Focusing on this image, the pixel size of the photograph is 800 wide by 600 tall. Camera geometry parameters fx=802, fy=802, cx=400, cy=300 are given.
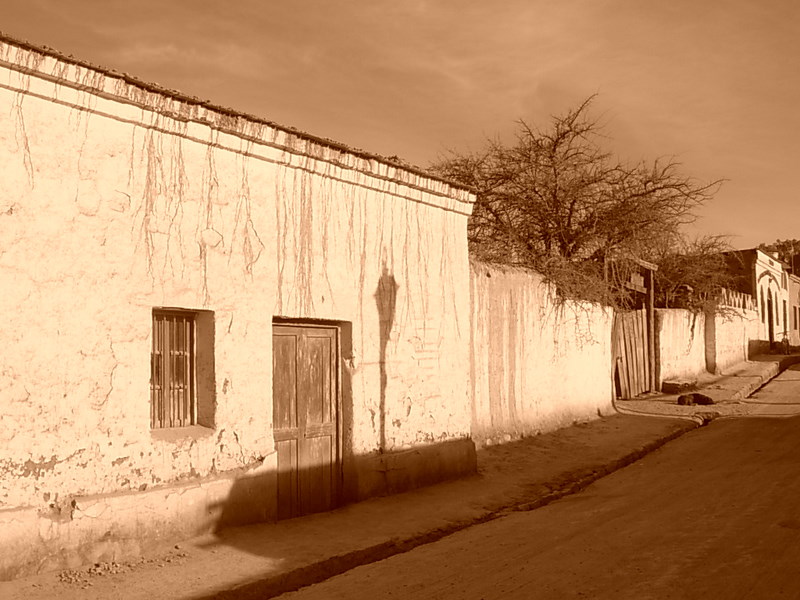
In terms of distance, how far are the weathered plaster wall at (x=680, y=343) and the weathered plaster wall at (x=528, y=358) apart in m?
5.96

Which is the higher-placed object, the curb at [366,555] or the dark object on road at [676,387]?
the dark object on road at [676,387]

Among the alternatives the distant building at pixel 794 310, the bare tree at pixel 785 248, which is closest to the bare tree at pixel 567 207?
the distant building at pixel 794 310

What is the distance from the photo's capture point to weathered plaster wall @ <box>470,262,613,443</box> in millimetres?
11984

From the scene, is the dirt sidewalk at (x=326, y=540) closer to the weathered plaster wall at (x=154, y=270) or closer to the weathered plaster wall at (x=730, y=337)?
the weathered plaster wall at (x=154, y=270)

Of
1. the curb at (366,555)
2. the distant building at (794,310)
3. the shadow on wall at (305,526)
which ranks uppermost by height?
the distant building at (794,310)

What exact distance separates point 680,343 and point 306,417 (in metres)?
17.9

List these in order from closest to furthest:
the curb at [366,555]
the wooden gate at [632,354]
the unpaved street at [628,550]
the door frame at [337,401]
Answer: the unpaved street at [628,550], the curb at [366,555], the door frame at [337,401], the wooden gate at [632,354]

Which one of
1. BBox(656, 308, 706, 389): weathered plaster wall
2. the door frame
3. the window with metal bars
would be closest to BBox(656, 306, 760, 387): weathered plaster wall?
BBox(656, 308, 706, 389): weathered plaster wall

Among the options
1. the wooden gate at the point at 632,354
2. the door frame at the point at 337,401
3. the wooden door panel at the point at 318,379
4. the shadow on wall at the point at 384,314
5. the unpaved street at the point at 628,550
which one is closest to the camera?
the unpaved street at the point at 628,550

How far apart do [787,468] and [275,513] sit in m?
6.51

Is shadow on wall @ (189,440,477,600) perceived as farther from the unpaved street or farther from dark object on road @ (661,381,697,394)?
dark object on road @ (661,381,697,394)

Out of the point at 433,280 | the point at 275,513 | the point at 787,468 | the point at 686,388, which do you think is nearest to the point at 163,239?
the point at 275,513

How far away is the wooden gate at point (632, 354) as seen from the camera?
60.1ft

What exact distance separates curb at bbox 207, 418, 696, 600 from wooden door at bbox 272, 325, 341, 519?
1320mm
